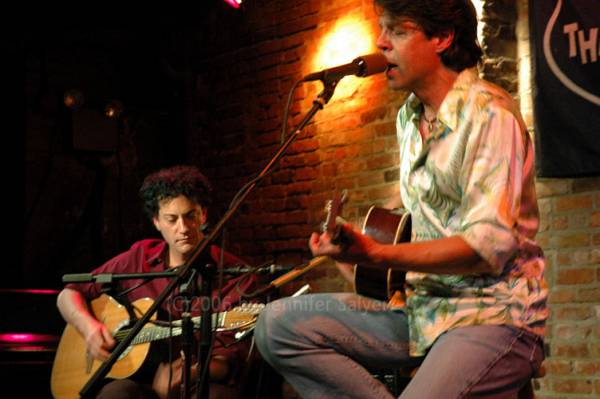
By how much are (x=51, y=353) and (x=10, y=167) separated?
1.84m

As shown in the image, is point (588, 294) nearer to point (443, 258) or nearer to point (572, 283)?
point (572, 283)

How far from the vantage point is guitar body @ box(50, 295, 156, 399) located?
13.6ft

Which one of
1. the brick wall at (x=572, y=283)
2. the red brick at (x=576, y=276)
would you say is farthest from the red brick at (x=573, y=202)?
the red brick at (x=576, y=276)

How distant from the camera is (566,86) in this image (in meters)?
4.26

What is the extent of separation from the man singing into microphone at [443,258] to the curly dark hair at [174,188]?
184 cm

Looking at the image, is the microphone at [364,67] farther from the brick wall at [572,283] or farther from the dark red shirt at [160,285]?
the brick wall at [572,283]


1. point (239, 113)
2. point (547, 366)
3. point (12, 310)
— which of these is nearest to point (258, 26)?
point (239, 113)

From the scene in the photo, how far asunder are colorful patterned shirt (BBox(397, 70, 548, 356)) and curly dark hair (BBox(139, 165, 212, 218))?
208cm

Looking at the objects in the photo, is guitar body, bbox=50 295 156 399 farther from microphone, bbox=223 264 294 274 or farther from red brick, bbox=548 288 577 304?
red brick, bbox=548 288 577 304

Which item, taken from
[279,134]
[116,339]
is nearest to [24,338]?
[116,339]

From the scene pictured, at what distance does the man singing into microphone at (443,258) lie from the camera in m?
2.28

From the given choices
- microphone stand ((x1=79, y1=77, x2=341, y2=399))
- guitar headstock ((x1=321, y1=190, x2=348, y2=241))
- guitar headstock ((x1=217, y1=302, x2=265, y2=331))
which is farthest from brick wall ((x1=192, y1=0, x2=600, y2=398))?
guitar headstock ((x1=321, y1=190, x2=348, y2=241))

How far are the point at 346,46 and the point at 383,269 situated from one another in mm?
3041

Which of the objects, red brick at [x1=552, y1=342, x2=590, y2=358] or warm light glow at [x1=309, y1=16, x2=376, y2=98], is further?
warm light glow at [x1=309, y1=16, x2=376, y2=98]
